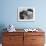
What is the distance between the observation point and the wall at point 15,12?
3.98 meters

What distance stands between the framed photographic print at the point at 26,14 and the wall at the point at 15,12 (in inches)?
4.0

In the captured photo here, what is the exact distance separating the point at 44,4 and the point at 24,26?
0.95 m

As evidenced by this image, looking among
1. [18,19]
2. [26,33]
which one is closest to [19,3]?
[18,19]

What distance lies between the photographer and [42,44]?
A: 3566 millimetres

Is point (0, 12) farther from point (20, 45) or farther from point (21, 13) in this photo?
point (20, 45)

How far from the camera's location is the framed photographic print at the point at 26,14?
4.00m

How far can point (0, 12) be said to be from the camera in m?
3.98

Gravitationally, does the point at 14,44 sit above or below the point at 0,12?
below

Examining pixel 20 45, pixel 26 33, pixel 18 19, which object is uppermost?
pixel 18 19

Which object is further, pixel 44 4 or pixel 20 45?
pixel 44 4

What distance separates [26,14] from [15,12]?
356mm

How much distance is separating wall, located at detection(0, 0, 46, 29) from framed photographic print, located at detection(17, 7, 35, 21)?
102mm

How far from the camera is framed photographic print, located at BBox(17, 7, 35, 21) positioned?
3996 mm

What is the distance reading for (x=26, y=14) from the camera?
4.02 meters
